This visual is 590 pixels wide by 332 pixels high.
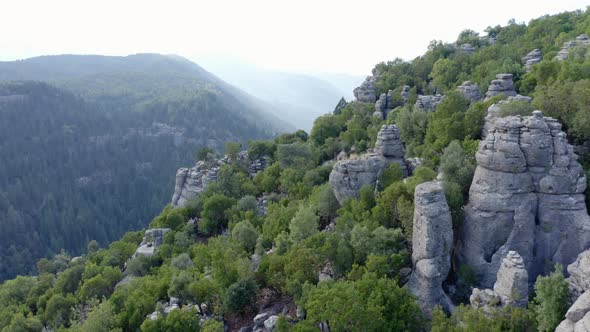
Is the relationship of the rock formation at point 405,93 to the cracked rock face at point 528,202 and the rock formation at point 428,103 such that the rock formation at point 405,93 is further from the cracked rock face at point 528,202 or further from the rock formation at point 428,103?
the cracked rock face at point 528,202

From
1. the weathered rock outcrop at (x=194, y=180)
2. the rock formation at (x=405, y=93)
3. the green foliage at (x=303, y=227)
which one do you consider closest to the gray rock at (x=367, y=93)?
the rock formation at (x=405, y=93)

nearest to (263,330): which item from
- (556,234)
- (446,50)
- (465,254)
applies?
(465,254)

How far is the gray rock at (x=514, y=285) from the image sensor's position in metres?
26.8

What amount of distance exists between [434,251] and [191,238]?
3956cm

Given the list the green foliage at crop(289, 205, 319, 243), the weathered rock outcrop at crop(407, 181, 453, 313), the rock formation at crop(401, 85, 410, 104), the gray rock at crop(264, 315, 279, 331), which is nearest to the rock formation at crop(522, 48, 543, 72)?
the rock formation at crop(401, 85, 410, 104)

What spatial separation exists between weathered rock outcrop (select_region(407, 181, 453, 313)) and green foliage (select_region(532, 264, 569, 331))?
661 centimetres

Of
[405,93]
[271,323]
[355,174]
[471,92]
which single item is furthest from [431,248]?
[405,93]

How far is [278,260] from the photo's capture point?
→ 37.6 metres

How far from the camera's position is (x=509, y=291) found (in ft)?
88.8

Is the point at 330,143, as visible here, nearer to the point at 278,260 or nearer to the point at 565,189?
the point at 278,260

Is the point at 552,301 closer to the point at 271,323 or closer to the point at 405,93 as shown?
the point at 271,323

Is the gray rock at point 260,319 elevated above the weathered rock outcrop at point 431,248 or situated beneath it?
situated beneath

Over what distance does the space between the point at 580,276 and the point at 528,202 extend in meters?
7.58

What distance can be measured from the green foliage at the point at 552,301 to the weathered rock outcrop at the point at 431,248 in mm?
6608
